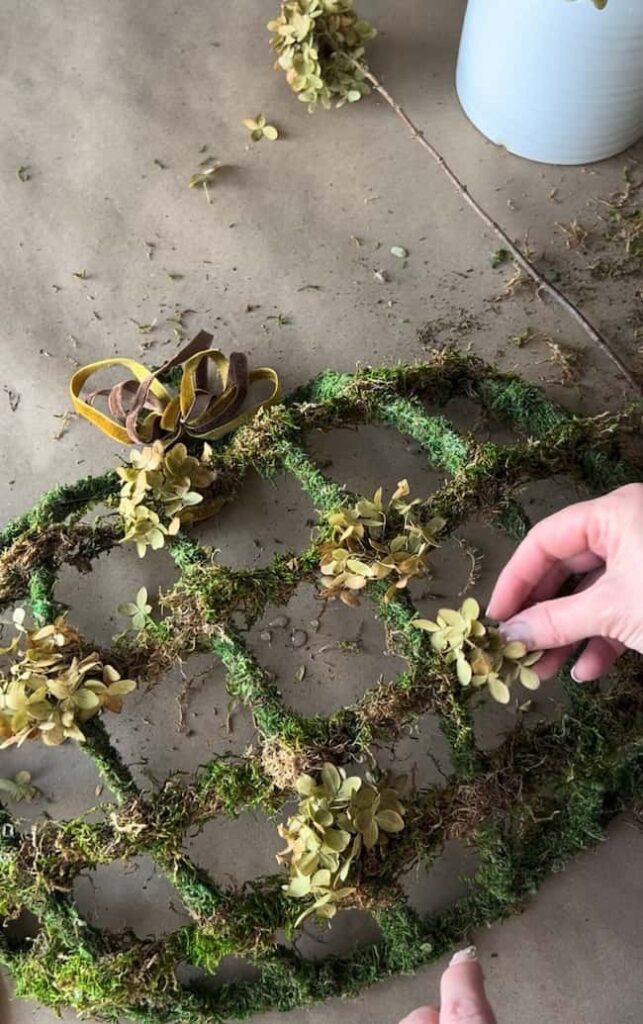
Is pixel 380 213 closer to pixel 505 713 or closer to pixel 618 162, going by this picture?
pixel 618 162

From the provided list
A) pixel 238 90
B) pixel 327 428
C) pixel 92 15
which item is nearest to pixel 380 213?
pixel 238 90

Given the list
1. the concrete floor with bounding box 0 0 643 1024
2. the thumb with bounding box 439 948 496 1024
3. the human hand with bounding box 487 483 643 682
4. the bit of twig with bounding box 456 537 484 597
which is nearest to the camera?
the thumb with bounding box 439 948 496 1024

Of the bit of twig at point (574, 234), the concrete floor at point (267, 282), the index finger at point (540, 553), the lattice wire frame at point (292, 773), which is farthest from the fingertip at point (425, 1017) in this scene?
the bit of twig at point (574, 234)

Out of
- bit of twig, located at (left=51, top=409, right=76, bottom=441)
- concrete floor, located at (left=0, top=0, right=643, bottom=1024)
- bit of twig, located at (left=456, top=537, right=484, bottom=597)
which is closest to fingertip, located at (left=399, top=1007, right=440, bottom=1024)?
concrete floor, located at (left=0, top=0, right=643, bottom=1024)

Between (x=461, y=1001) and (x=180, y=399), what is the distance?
90 cm

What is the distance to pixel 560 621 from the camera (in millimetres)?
1091

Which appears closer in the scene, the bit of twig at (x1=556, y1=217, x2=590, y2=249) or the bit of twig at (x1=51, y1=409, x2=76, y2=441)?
the bit of twig at (x1=51, y1=409, x2=76, y2=441)

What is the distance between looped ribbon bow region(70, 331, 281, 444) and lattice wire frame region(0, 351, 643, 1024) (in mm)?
113

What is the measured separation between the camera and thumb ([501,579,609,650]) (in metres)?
1.07

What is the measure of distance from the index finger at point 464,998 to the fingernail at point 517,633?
373 millimetres

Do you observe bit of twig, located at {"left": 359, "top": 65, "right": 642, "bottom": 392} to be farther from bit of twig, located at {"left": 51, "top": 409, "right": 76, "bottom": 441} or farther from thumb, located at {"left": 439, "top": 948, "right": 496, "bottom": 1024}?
thumb, located at {"left": 439, "top": 948, "right": 496, "bottom": 1024}

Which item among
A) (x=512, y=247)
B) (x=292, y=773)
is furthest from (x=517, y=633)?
(x=512, y=247)

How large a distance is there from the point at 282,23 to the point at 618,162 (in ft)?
2.34

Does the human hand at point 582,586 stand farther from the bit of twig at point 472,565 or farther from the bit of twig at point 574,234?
the bit of twig at point 574,234
